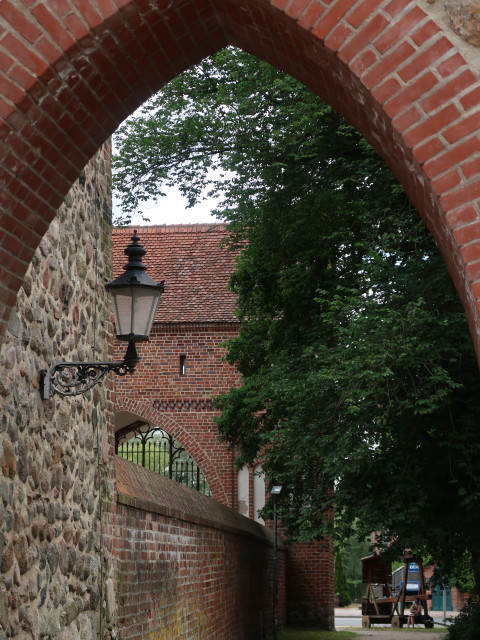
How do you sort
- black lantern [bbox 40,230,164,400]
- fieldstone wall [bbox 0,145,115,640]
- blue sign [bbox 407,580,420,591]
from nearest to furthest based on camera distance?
fieldstone wall [bbox 0,145,115,640], black lantern [bbox 40,230,164,400], blue sign [bbox 407,580,420,591]

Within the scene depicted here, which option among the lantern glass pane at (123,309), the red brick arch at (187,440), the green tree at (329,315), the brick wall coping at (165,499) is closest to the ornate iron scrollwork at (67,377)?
the lantern glass pane at (123,309)

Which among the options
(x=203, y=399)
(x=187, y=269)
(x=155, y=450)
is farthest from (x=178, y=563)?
(x=187, y=269)

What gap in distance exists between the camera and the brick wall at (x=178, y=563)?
8.87 meters

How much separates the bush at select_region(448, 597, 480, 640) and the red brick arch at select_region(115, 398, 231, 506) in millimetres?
6716

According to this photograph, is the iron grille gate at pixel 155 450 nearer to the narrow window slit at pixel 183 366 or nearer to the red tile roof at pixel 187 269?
the narrow window slit at pixel 183 366

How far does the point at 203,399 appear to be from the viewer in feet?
75.2

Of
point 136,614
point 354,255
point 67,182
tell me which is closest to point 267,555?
point 354,255

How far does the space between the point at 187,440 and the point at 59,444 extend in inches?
626

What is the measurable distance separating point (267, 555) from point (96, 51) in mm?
18228

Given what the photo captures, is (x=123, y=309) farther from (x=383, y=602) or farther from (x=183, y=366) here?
(x=383, y=602)

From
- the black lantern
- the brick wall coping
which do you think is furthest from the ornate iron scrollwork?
the brick wall coping

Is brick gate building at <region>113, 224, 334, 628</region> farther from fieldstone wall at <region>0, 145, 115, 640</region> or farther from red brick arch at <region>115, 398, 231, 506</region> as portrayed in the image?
fieldstone wall at <region>0, 145, 115, 640</region>

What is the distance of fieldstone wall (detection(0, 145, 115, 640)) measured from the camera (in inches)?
233

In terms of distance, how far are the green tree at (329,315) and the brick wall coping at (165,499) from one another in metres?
Answer: 1.12
